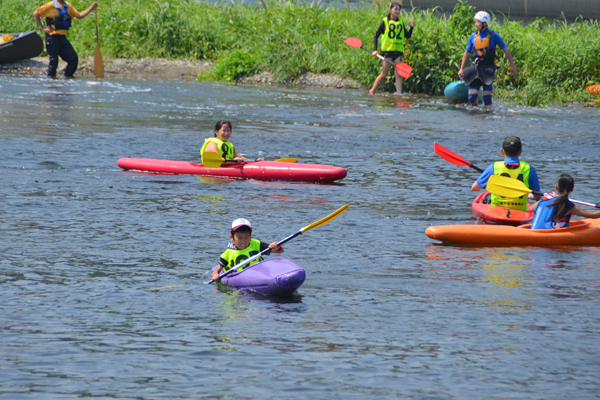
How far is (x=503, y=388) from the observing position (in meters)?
3.91

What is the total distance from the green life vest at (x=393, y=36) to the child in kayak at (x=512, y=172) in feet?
29.3

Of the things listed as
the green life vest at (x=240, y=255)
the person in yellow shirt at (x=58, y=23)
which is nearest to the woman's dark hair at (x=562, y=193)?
the green life vest at (x=240, y=255)

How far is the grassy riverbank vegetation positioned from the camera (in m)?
16.7

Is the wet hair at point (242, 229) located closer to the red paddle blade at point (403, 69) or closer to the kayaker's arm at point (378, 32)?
the kayaker's arm at point (378, 32)

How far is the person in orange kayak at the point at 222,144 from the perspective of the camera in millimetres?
9102

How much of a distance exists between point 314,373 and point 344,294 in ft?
4.13

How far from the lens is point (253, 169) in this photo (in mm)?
9117

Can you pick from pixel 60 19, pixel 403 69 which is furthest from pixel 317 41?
pixel 60 19

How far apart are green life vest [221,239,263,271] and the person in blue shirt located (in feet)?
29.6

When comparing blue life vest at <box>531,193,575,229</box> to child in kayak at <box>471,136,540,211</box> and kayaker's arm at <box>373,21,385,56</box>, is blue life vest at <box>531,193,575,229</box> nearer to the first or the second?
child in kayak at <box>471,136,540,211</box>

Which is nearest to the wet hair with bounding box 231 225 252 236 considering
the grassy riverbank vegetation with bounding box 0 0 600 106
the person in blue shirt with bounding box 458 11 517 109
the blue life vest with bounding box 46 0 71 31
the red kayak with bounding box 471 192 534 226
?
the red kayak with bounding box 471 192 534 226

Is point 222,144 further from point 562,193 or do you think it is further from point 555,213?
point 562,193

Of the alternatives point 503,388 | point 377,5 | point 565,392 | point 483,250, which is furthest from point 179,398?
point 377,5

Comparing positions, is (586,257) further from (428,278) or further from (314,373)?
(314,373)
